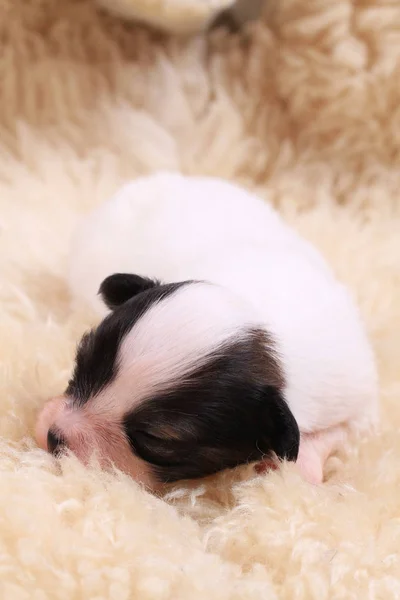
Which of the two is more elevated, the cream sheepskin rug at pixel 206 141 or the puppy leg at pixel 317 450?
the cream sheepskin rug at pixel 206 141

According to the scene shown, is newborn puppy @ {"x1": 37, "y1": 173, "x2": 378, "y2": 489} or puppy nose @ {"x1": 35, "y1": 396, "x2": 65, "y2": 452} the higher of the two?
newborn puppy @ {"x1": 37, "y1": 173, "x2": 378, "y2": 489}

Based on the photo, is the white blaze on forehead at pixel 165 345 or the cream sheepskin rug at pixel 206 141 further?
the cream sheepskin rug at pixel 206 141

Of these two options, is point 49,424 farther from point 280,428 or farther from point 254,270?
point 254,270

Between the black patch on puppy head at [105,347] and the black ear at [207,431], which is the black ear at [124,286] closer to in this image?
the black patch on puppy head at [105,347]

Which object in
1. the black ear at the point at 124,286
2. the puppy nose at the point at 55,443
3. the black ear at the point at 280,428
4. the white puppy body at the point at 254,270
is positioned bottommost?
the puppy nose at the point at 55,443

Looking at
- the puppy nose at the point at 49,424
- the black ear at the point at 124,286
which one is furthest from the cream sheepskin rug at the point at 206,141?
the black ear at the point at 124,286

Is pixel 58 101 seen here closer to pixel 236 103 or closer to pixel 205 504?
pixel 236 103

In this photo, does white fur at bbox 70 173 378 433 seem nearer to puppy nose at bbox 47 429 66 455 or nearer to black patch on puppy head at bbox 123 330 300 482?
black patch on puppy head at bbox 123 330 300 482

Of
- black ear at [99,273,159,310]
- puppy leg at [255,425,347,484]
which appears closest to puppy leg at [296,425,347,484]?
puppy leg at [255,425,347,484]
